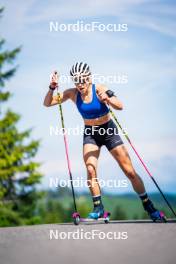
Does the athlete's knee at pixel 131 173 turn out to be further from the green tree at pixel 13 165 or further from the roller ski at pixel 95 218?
the green tree at pixel 13 165

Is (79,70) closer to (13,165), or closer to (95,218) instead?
(95,218)

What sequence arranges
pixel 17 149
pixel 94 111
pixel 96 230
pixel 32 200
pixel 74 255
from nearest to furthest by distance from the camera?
pixel 74 255 < pixel 96 230 < pixel 94 111 < pixel 17 149 < pixel 32 200

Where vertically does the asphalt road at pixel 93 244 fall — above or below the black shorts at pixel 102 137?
below

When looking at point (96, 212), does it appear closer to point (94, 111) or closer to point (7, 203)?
point (94, 111)

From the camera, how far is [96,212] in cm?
826

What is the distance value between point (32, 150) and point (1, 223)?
3440 millimetres

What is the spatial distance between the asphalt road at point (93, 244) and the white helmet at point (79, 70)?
1884 mm

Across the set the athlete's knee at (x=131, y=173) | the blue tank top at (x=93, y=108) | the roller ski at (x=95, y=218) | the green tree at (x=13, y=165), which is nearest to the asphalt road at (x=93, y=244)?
the roller ski at (x=95, y=218)

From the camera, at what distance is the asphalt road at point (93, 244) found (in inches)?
228

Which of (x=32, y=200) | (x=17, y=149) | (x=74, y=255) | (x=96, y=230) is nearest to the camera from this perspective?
(x=74, y=255)

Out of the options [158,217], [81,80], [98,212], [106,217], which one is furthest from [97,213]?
[81,80]

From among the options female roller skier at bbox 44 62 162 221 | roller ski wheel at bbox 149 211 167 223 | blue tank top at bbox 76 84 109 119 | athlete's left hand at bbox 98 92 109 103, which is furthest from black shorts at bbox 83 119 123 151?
roller ski wheel at bbox 149 211 167 223

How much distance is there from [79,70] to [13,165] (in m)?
20.4

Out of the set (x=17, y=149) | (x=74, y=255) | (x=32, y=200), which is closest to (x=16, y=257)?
(x=74, y=255)
